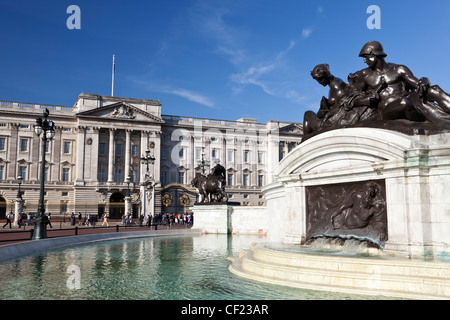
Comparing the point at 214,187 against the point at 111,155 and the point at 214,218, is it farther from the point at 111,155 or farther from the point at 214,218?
the point at 111,155

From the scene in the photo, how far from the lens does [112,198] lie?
66812 mm

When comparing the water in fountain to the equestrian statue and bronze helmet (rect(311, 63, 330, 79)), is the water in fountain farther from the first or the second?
the equestrian statue

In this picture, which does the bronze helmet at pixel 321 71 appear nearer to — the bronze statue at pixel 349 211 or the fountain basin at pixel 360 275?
the bronze statue at pixel 349 211

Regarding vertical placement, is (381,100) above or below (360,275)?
above

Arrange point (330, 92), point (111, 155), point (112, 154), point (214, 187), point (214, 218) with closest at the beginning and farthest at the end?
1. point (330, 92)
2. point (214, 218)
3. point (214, 187)
4. point (111, 155)
5. point (112, 154)

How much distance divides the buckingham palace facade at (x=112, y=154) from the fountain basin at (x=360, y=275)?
165ft

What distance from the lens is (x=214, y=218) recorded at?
83.8ft

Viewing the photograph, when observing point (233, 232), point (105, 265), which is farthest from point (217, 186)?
point (105, 265)

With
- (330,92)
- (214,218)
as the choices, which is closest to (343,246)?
(330,92)

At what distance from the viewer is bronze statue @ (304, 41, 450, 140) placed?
7.98 metres

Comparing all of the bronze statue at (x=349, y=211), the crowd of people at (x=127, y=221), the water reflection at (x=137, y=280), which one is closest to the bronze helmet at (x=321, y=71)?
the bronze statue at (x=349, y=211)

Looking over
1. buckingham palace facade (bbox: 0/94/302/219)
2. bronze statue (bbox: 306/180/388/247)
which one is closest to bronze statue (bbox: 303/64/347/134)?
bronze statue (bbox: 306/180/388/247)

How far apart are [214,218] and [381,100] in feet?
59.3
